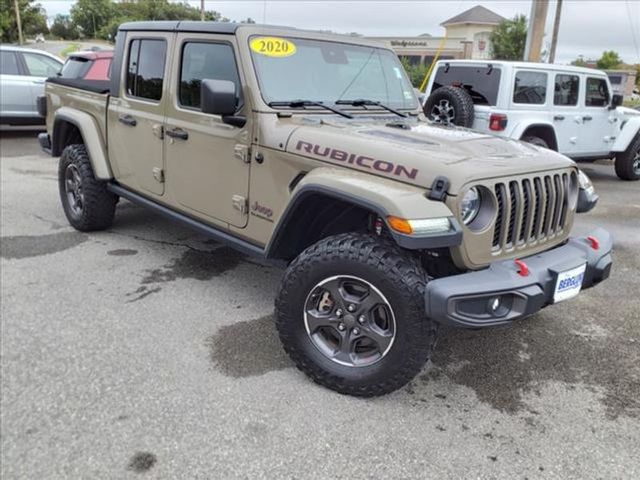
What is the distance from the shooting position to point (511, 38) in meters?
42.5

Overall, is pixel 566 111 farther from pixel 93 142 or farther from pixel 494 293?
pixel 494 293

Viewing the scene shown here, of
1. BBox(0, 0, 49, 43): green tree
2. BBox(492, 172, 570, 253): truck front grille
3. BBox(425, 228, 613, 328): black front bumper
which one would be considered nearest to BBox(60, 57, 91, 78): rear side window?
BBox(492, 172, 570, 253): truck front grille

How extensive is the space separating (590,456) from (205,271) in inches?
120

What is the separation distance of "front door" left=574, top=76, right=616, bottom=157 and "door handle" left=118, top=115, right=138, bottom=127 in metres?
6.91

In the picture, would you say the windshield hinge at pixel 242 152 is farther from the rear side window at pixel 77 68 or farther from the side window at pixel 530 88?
the side window at pixel 530 88

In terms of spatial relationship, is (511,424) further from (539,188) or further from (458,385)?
(539,188)

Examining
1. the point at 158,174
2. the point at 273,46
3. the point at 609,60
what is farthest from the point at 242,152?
the point at 609,60

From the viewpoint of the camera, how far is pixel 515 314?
249 cm

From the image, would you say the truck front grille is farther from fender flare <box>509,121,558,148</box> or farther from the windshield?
fender flare <box>509,121,558,148</box>

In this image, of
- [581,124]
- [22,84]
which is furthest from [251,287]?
[22,84]

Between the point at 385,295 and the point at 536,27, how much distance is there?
1242cm

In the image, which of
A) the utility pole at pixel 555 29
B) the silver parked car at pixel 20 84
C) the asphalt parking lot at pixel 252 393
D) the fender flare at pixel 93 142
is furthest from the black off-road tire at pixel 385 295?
the utility pole at pixel 555 29

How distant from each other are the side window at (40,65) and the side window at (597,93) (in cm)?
986

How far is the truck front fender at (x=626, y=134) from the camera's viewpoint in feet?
29.8
